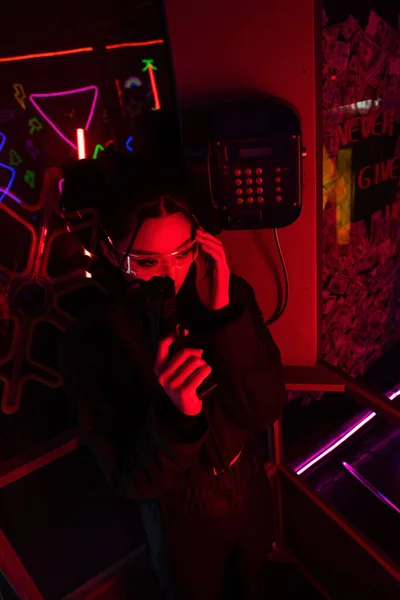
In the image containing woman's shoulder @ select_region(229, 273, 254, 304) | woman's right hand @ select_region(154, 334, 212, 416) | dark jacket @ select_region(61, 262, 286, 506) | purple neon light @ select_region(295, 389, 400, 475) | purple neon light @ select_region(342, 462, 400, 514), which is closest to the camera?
woman's right hand @ select_region(154, 334, 212, 416)

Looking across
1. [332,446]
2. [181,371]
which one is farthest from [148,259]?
[332,446]

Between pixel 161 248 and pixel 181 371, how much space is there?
29 centimetres

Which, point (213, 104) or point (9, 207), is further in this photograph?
point (9, 207)

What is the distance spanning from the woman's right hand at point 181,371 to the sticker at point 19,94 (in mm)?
947

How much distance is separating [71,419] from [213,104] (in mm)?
1435

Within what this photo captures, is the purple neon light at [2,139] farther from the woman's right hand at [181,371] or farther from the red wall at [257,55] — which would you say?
the woman's right hand at [181,371]

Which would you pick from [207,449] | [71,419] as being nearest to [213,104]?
[207,449]

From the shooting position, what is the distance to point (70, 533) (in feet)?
6.91

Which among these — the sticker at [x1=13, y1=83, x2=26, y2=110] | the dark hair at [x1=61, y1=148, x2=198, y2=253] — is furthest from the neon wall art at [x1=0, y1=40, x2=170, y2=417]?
the dark hair at [x1=61, y1=148, x2=198, y2=253]

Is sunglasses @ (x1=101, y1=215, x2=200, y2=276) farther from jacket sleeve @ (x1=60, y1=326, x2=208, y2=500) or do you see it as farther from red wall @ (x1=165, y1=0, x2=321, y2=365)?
red wall @ (x1=165, y1=0, x2=321, y2=365)

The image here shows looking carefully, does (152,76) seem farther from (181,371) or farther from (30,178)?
(181,371)

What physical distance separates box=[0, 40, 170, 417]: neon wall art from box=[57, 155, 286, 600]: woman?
0.26 metres

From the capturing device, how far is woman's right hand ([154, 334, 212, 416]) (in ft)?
2.57

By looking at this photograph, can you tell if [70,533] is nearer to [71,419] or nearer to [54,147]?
[71,419]
